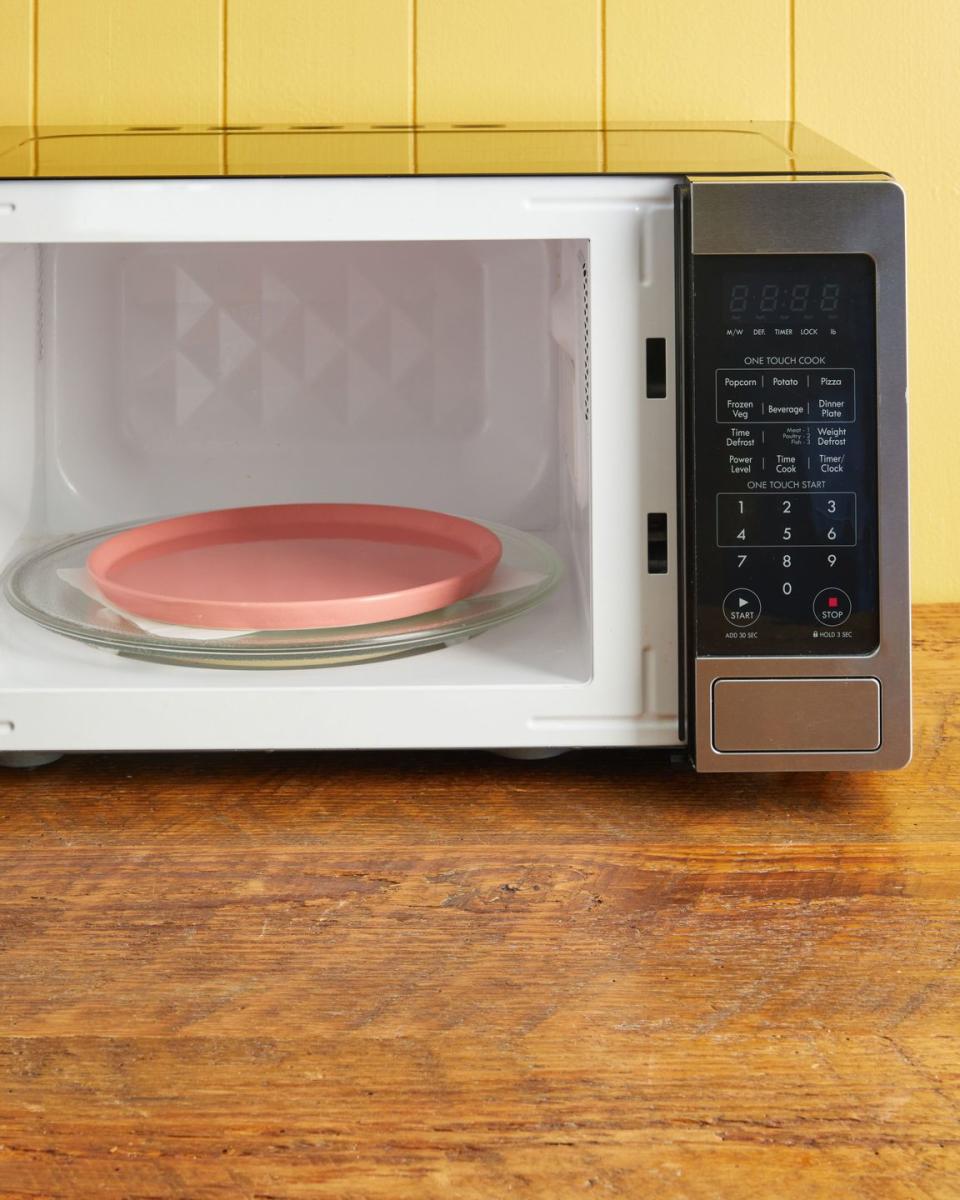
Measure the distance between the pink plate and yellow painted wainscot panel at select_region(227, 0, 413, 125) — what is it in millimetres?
382

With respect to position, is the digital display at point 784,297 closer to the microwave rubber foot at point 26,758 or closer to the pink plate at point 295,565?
Answer: the pink plate at point 295,565

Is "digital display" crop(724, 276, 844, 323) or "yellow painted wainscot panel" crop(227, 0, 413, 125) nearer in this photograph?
"digital display" crop(724, 276, 844, 323)

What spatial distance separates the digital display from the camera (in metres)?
0.70

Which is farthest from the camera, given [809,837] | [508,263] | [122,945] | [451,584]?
[508,263]

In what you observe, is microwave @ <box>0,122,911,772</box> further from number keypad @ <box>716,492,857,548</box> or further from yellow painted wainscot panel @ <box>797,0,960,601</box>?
yellow painted wainscot panel @ <box>797,0,960,601</box>

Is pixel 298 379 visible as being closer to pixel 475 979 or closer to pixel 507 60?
pixel 507 60

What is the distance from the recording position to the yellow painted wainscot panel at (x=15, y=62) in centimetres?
114

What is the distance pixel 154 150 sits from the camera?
878 mm

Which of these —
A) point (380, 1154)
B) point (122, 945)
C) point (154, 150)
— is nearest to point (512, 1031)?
point (380, 1154)

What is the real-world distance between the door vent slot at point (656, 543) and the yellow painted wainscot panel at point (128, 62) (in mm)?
655

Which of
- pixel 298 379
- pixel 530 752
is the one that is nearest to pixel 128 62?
pixel 298 379

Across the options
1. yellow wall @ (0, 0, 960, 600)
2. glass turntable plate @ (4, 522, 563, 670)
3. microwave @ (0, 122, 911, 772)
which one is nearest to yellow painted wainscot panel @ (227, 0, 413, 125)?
yellow wall @ (0, 0, 960, 600)

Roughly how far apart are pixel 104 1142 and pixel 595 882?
0.28 metres

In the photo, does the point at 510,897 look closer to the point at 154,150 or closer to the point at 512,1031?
the point at 512,1031
